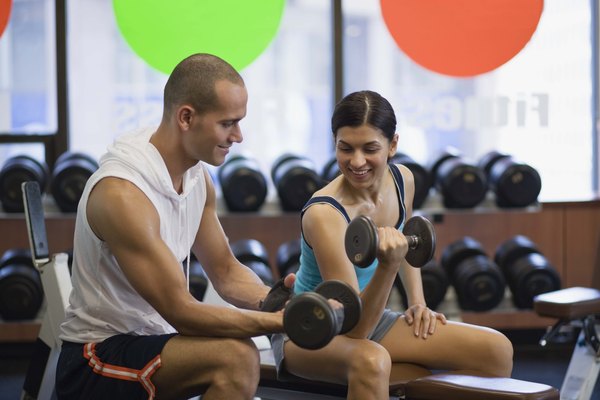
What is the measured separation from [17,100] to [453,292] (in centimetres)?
269

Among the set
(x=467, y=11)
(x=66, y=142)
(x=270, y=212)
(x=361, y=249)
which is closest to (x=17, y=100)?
(x=66, y=142)

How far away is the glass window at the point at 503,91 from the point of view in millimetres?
5289

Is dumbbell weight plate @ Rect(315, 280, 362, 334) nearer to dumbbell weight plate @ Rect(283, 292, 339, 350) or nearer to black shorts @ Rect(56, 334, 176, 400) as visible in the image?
dumbbell weight plate @ Rect(283, 292, 339, 350)

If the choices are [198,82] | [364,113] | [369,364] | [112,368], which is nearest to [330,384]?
[369,364]

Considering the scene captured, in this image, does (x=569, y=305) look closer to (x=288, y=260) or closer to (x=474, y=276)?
(x=474, y=276)

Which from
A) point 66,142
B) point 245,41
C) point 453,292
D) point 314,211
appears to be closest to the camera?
point 314,211

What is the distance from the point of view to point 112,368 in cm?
223

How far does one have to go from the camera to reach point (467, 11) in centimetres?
425

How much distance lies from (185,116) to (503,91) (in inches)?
129

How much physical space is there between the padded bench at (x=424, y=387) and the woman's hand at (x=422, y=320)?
3.9 inches

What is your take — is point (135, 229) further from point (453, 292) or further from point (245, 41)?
point (453, 292)

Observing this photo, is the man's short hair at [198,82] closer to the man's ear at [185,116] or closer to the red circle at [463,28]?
the man's ear at [185,116]

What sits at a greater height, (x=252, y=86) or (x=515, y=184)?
(x=252, y=86)

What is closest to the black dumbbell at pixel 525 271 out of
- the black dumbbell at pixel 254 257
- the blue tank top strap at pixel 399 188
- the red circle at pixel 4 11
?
the black dumbbell at pixel 254 257
